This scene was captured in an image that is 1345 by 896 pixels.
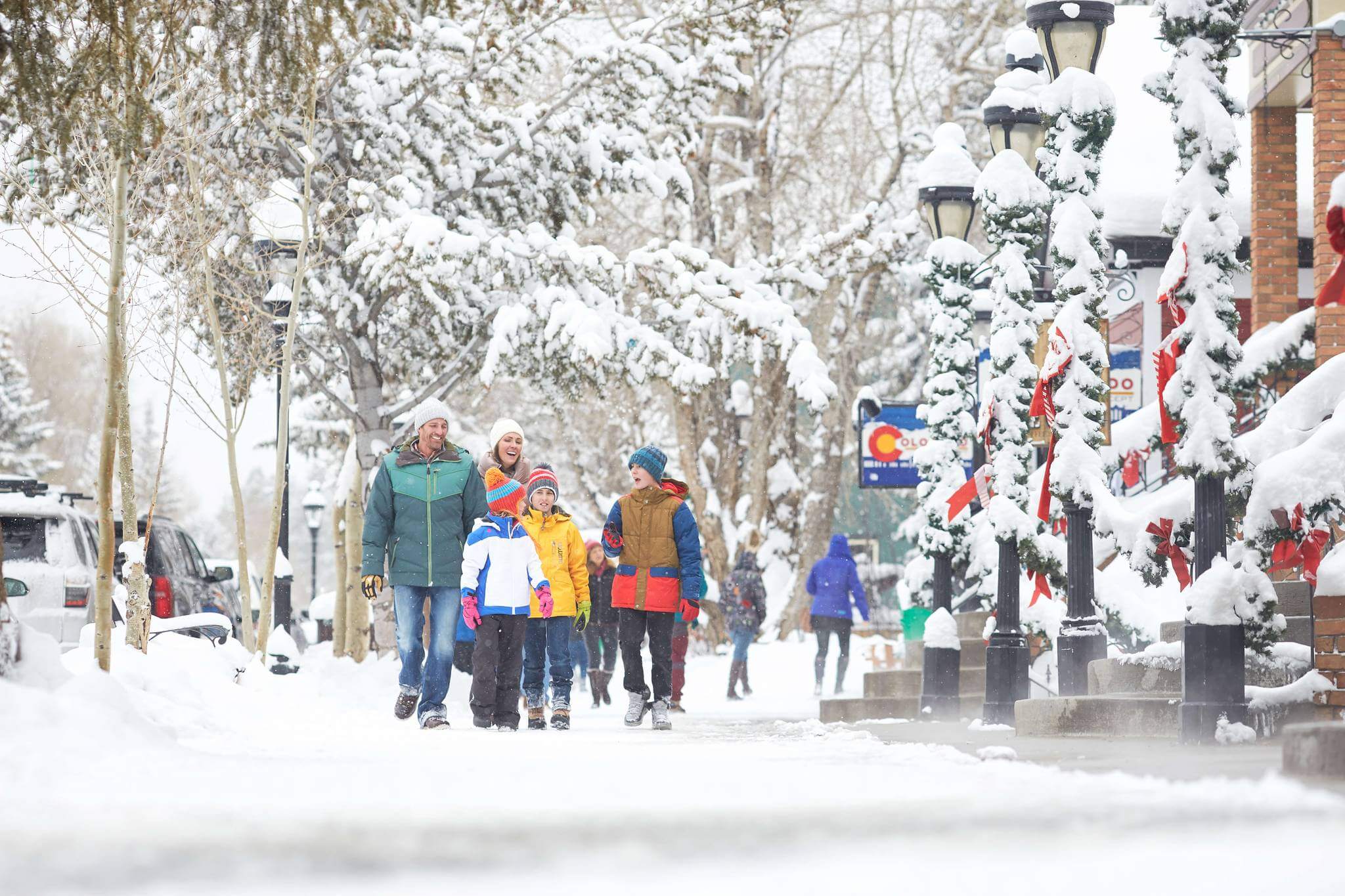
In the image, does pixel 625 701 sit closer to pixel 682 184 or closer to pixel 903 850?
pixel 682 184

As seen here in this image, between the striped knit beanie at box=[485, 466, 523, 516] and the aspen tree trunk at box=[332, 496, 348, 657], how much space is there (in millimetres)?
11362

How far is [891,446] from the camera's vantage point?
62.6ft

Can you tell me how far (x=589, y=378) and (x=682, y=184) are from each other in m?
2.73

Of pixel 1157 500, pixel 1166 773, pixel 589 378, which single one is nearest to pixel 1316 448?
pixel 1157 500

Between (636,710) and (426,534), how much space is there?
207cm

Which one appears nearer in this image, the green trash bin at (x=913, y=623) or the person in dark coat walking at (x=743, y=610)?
the green trash bin at (x=913, y=623)

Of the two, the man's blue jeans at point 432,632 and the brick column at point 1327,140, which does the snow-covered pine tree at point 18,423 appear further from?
the brick column at point 1327,140

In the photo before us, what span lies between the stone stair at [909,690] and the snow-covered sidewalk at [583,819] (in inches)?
243

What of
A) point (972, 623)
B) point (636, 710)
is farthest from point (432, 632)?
point (972, 623)

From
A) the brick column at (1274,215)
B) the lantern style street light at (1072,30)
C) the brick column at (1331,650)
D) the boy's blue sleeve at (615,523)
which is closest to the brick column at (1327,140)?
the brick column at (1274,215)

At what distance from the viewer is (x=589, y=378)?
64.6ft

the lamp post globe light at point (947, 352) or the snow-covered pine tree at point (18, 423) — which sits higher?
the snow-covered pine tree at point (18, 423)

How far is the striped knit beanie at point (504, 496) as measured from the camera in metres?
10.7

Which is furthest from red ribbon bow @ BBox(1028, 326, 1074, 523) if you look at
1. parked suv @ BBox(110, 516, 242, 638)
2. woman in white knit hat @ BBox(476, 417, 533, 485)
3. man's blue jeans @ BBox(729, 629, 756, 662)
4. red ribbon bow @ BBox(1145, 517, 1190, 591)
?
man's blue jeans @ BBox(729, 629, 756, 662)
